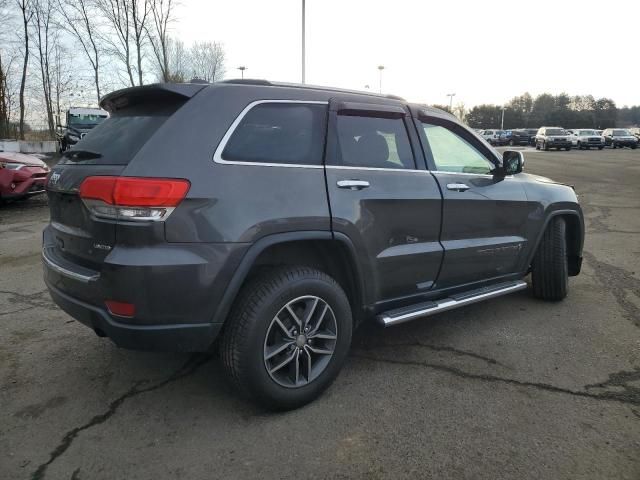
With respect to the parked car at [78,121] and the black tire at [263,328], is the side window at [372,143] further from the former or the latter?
the parked car at [78,121]

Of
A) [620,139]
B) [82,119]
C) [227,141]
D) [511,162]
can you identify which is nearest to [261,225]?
[227,141]

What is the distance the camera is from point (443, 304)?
3.54 m

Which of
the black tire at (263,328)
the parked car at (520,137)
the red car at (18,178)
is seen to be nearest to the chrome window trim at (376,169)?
the black tire at (263,328)

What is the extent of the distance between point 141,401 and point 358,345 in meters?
1.60

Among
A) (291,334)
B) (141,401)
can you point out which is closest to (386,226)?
(291,334)

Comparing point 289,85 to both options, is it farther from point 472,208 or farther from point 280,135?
point 472,208

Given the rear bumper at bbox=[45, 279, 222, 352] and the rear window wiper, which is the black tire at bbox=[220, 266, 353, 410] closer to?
the rear bumper at bbox=[45, 279, 222, 352]

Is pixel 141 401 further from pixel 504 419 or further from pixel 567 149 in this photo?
pixel 567 149

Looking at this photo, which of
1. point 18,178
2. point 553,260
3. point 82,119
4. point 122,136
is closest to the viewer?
point 122,136

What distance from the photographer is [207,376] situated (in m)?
3.27

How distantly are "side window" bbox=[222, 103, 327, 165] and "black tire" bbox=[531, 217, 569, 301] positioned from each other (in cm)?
264

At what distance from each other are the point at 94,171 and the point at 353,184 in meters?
1.45

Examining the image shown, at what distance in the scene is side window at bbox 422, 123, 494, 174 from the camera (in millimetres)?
3664

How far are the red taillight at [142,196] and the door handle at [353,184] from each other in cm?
94
